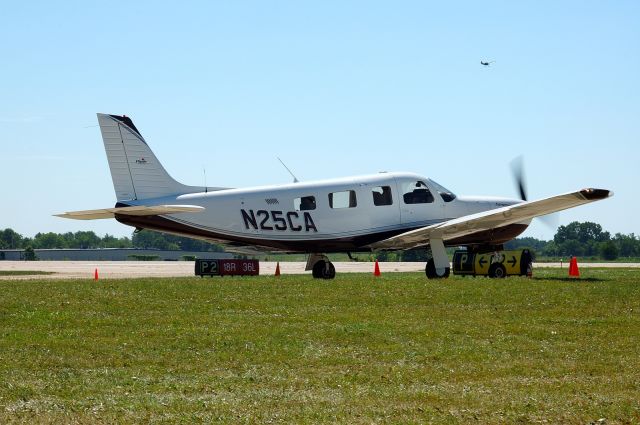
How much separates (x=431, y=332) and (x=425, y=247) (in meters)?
17.6

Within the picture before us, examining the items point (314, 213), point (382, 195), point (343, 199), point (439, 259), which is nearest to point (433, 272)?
point (439, 259)

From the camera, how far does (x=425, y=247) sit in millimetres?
35375

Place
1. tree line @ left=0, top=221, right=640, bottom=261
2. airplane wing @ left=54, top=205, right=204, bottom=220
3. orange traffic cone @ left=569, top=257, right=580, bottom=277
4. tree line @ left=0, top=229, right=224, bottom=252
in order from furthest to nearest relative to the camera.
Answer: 1. tree line @ left=0, top=229, right=224, bottom=252
2. tree line @ left=0, top=221, right=640, bottom=261
3. orange traffic cone @ left=569, top=257, right=580, bottom=277
4. airplane wing @ left=54, top=205, right=204, bottom=220

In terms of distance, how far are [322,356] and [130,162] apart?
18.8m

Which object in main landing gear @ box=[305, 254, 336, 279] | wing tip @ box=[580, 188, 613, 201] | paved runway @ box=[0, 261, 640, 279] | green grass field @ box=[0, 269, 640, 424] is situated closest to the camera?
green grass field @ box=[0, 269, 640, 424]

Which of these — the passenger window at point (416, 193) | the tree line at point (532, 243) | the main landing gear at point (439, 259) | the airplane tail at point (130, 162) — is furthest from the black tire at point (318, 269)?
the tree line at point (532, 243)

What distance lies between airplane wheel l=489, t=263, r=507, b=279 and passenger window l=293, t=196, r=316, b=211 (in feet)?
24.2

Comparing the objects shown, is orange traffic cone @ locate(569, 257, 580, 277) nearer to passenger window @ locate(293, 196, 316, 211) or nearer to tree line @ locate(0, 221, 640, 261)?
passenger window @ locate(293, 196, 316, 211)

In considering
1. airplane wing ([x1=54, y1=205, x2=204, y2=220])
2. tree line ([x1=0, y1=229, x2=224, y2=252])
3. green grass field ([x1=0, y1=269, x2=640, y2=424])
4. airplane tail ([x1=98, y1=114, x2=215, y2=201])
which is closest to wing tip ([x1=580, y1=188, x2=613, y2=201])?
A: green grass field ([x1=0, y1=269, x2=640, y2=424])

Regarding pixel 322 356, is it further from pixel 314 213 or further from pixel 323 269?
pixel 323 269

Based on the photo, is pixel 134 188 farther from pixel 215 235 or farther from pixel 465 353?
pixel 465 353

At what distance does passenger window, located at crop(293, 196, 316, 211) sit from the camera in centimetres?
3256

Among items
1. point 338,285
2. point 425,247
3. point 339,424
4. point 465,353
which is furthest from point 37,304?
point 425,247

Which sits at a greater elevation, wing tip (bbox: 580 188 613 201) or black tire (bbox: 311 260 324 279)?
wing tip (bbox: 580 188 613 201)
